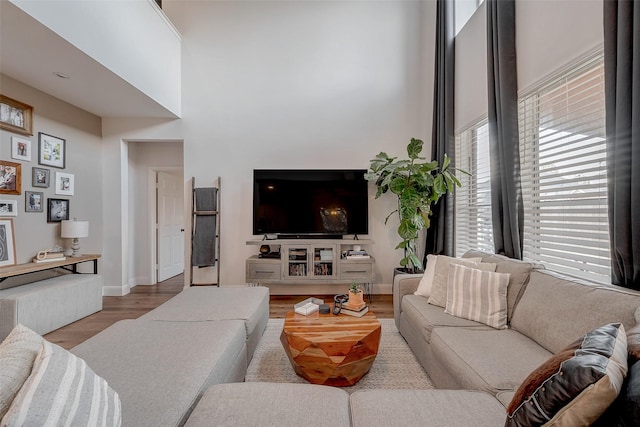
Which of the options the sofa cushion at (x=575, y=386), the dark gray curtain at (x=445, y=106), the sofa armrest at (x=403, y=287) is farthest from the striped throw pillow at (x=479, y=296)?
the dark gray curtain at (x=445, y=106)

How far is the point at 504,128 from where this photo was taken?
245 cm

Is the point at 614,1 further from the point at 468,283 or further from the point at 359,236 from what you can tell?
the point at 359,236

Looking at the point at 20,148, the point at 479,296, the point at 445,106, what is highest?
the point at 445,106

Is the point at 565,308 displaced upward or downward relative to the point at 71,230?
downward

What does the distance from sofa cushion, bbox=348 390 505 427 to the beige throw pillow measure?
1.08 metres

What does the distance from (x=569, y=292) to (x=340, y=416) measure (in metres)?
1.39

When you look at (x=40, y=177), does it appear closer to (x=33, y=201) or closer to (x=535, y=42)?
(x=33, y=201)

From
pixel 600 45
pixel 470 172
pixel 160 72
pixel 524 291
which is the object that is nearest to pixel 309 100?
→ pixel 160 72

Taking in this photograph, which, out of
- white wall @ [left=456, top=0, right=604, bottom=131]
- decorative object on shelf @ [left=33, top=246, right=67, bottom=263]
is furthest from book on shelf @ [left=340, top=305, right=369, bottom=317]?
decorative object on shelf @ [left=33, top=246, right=67, bottom=263]

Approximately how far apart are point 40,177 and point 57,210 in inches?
16.5

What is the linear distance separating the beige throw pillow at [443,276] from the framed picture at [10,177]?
13.7 ft

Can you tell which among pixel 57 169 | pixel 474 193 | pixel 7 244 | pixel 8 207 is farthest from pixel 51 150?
pixel 474 193

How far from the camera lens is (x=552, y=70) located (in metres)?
2.11

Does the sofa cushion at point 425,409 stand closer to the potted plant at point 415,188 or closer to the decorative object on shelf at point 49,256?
the potted plant at point 415,188
